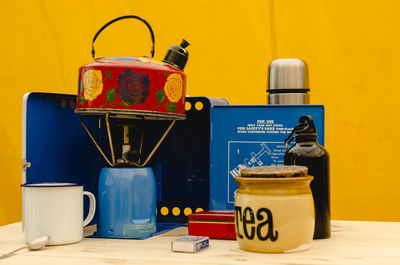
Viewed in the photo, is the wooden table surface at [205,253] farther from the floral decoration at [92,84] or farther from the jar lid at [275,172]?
the floral decoration at [92,84]

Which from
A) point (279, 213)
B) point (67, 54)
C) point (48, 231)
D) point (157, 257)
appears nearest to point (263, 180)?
point (279, 213)

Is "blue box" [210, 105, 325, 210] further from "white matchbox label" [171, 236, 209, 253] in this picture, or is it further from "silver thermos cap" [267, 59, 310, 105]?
"white matchbox label" [171, 236, 209, 253]

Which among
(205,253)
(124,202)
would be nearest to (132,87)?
(124,202)

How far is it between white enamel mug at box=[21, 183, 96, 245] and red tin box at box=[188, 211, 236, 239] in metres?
0.22

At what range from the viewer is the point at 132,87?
2.87 feet

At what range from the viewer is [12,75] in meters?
1.90

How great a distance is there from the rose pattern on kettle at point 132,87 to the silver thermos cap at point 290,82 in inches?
12.7

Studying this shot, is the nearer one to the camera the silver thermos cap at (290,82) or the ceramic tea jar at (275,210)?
the ceramic tea jar at (275,210)

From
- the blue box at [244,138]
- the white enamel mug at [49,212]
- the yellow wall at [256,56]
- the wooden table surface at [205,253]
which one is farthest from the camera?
the yellow wall at [256,56]

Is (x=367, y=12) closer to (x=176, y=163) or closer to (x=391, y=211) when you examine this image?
(x=391, y=211)

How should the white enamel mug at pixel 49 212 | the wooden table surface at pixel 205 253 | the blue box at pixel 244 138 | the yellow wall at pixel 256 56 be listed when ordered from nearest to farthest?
the wooden table surface at pixel 205 253 → the white enamel mug at pixel 49 212 → the blue box at pixel 244 138 → the yellow wall at pixel 256 56

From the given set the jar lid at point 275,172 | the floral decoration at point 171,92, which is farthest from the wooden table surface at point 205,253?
the floral decoration at point 171,92

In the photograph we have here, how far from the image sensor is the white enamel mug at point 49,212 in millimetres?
819

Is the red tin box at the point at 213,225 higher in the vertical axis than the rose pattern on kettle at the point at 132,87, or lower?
lower
